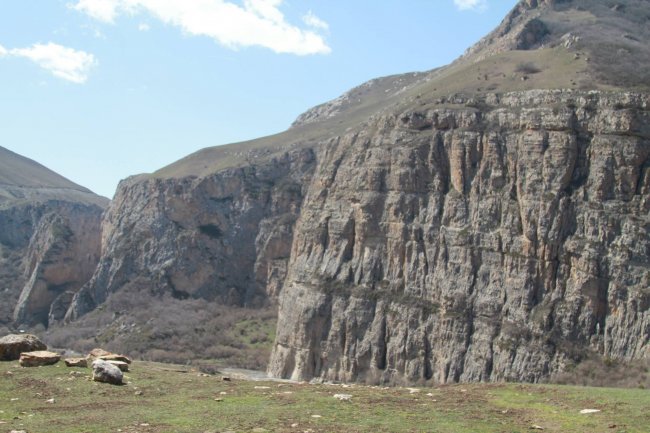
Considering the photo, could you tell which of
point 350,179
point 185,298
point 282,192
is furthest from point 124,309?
point 350,179

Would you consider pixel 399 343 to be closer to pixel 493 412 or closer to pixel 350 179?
pixel 350 179

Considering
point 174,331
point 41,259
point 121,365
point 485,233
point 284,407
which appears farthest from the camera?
point 41,259

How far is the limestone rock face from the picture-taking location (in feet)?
182

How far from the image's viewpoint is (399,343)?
63.8 m

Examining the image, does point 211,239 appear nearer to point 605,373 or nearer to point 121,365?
point 605,373

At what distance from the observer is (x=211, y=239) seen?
118 metres

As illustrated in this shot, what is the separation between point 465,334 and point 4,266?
114700 millimetres

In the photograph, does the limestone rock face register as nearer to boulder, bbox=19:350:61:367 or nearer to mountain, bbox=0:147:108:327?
boulder, bbox=19:350:61:367

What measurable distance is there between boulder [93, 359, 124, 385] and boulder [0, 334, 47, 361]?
499cm

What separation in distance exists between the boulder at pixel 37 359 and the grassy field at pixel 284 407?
460mm

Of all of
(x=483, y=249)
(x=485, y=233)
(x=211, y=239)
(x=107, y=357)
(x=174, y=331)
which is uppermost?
(x=485, y=233)

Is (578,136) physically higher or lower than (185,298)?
higher

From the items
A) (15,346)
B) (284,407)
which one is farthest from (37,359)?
(284,407)

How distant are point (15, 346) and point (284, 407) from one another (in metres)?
11.5
